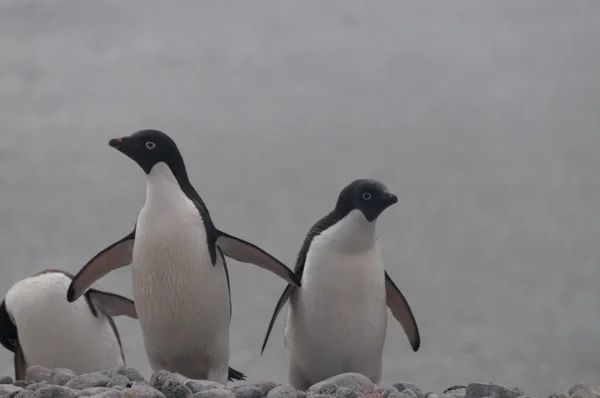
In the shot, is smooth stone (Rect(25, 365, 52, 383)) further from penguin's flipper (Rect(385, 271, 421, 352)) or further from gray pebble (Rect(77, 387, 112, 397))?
penguin's flipper (Rect(385, 271, 421, 352))

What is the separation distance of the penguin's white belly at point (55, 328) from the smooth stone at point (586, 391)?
5.90 ft

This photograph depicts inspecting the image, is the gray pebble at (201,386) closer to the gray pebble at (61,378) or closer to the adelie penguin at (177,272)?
the gray pebble at (61,378)

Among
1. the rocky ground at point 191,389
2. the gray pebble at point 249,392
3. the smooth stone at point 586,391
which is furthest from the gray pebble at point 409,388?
the gray pebble at point 249,392

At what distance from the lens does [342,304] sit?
2916mm

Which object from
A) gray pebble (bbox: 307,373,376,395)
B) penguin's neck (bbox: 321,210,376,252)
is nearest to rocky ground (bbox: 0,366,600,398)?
gray pebble (bbox: 307,373,376,395)

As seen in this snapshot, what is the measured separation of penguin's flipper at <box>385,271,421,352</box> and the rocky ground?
0.98 m

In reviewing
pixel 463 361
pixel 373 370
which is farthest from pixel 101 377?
pixel 463 361

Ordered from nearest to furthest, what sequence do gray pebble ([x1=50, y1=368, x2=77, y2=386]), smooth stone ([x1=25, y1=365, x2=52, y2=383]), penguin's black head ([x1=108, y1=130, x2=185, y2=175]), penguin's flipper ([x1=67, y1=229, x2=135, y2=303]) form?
gray pebble ([x1=50, y1=368, x2=77, y2=386]), smooth stone ([x1=25, y1=365, x2=52, y2=383]), penguin's black head ([x1=108, y1=130, x2=185, y2=175]), penguin's flipper ([x1=67, y1=229, x2=135, y2=303])

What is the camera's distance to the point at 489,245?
22.7 feet

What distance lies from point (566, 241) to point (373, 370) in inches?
169

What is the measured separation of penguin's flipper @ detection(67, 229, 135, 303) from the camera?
3.07 metres

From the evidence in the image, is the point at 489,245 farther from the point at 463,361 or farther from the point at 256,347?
the point at 256,347

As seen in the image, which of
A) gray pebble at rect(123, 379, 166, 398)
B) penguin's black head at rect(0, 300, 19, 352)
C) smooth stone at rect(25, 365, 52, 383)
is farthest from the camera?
penguin's black head at rect(0, 300, 19, 352)

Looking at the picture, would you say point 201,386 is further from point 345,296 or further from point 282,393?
point 345,296
